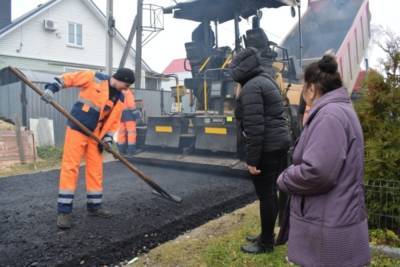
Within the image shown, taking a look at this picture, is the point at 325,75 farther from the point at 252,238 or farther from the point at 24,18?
the point at 24,18

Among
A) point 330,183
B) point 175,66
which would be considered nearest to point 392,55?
point 330,183

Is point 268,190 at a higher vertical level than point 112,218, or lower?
higher

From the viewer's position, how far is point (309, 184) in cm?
181

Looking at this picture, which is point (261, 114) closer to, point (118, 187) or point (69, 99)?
point (118, 187)

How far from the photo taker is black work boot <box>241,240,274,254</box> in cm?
322

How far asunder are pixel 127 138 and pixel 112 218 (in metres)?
4.23

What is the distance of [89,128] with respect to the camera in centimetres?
414

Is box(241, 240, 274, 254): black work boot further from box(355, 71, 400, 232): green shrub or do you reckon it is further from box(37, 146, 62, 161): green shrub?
box(37, 146, 62, 161): green shrub

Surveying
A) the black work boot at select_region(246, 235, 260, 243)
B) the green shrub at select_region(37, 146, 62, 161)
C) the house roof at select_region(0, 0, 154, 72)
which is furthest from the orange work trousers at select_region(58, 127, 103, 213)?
the house roof at select_region(0, 0, 154, 72)

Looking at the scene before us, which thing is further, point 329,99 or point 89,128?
point 89,128

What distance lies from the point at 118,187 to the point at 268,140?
3.24m

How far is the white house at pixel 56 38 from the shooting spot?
60.9 feet

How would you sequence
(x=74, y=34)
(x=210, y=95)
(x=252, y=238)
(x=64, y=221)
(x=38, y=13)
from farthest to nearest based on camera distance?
(x=74, y=34), (x=38, y=13), (x=210, y=95), (x=64, y=221), (x=252, y=238)

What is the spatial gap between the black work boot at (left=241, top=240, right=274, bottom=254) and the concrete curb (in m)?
0.82
